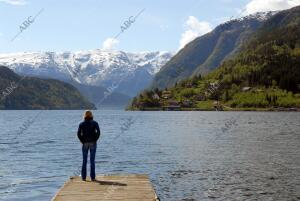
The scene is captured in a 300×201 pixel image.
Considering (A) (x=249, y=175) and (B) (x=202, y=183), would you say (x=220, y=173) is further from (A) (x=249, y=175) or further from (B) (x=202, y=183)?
(B) (x=202, y=183)

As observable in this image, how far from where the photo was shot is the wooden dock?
93.2 ft

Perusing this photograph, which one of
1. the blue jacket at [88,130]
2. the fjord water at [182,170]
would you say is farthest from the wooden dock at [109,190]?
the fjord water at [182,170]

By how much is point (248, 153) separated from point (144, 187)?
4215cm

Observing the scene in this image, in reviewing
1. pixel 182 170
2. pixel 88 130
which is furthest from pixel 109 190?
pixel 182 170

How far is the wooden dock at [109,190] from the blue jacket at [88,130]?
10.2 ft

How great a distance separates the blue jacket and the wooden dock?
10.2 ft

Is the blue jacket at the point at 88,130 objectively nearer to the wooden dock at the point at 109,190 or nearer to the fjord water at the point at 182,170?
the wooden dock at the point at 109,190

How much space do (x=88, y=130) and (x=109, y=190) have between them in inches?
200

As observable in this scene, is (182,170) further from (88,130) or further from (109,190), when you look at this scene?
(109,190)

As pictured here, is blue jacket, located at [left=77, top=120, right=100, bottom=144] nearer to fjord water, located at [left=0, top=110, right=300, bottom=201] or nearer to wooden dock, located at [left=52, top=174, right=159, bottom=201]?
wooden dock, located at [left=52, top=174, right=159, bottom=201]

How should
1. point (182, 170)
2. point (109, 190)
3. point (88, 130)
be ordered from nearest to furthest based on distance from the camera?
point (109, 190)
point (88, 130)
point (182, 170)

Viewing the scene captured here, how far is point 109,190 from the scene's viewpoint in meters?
30.9

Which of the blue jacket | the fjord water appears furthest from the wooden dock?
the fjord water

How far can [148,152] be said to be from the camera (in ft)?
246
